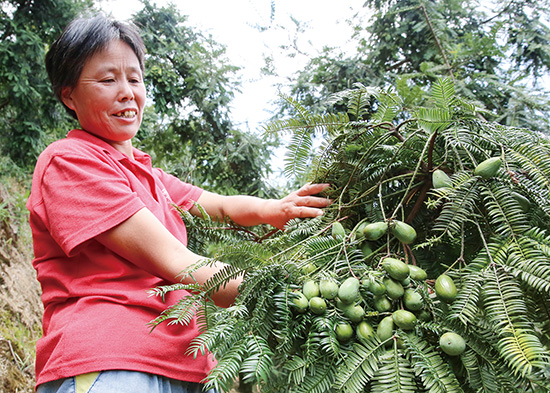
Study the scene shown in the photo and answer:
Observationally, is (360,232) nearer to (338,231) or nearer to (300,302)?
(338,231)

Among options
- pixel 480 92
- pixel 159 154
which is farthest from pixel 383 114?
pixel 159 154

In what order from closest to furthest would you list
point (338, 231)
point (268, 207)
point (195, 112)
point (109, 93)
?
1. point (338, 231)
2. point (109, 93)
3. point (268, 207)
4. point (195, 112)

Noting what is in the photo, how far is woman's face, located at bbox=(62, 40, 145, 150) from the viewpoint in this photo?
1.04 m

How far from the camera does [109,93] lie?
1.04 meters

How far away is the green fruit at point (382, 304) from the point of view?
68 centimetres

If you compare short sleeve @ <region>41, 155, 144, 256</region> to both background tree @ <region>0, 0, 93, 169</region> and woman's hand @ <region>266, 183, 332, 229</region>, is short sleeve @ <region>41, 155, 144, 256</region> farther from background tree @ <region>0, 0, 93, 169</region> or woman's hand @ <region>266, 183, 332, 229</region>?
background tree @ <region>0, 0, 93, 169</region>

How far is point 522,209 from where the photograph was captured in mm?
708

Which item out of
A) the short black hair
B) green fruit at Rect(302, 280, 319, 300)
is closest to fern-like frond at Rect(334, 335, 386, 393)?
green fruit at Rect(302, 280, 319, 300)

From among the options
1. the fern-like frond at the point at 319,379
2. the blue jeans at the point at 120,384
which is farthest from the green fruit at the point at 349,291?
the blue jeans at the point at 120,384

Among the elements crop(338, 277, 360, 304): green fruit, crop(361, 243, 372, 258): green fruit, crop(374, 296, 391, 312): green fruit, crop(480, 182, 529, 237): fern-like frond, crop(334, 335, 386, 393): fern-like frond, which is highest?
crop(480, 182, 529, 237): fern-like frond

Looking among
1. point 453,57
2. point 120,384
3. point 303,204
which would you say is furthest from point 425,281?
point 453,57

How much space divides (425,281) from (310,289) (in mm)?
204

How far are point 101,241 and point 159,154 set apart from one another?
6.69 ft

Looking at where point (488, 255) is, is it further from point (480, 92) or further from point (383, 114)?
point (480, 92)
